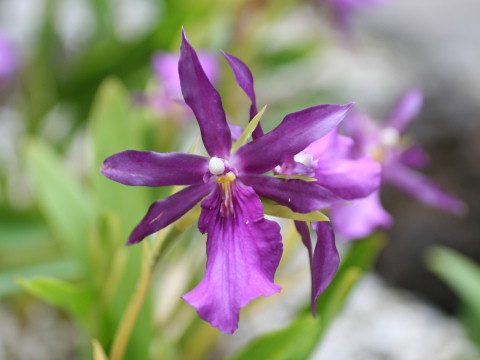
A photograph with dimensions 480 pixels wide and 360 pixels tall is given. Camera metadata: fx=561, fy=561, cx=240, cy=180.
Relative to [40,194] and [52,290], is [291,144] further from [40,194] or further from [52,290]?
[40,194]

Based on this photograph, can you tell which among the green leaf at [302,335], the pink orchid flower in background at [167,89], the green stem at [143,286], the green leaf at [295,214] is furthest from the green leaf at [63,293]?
the pink orchid flower in background at [167,89]

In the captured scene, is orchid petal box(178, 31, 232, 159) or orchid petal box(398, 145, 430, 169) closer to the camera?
orchid petal box(178, 31, 232, 159)

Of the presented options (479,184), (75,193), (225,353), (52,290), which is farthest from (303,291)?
(52,290)

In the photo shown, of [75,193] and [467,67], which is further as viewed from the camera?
[467,67]

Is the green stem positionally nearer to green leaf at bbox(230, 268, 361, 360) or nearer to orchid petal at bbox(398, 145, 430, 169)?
green leaf at bbox(230, 268, 361, 360)

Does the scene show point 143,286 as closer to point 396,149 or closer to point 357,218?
point 357,218

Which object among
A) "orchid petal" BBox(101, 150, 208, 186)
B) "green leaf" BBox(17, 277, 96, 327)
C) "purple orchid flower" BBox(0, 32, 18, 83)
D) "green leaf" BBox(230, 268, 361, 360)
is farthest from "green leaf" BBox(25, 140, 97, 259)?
"purple orchid flower" BBox(0, 32, 18, 83)

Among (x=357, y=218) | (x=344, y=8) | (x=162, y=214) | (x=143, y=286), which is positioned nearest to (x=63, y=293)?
(x=143, y=286)
